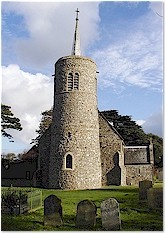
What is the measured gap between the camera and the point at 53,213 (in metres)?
10.7

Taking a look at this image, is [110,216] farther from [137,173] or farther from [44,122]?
[44,122]

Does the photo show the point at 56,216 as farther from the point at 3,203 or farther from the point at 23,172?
the point at 23,172

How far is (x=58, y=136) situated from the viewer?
26750 millimetres

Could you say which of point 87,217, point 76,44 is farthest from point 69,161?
point 87,217

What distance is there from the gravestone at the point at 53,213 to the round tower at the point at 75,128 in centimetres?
1491

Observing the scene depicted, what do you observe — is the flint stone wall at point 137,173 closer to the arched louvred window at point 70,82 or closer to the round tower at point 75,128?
the round tower at point 75,128

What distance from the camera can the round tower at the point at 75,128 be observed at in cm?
2591

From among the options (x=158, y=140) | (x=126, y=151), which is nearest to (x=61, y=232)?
(x=126, y=151)

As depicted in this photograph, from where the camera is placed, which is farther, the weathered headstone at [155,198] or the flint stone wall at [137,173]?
the flint stone wall at [137,173]

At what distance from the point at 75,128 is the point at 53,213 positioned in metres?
15.8

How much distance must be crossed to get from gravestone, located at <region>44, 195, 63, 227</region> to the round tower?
14914 millimetres

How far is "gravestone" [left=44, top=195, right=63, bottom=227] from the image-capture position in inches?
419

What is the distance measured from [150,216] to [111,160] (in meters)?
17.6

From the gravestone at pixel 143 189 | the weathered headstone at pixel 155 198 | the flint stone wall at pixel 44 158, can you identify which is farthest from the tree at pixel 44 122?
the weathered headstone at pixel 155 198
